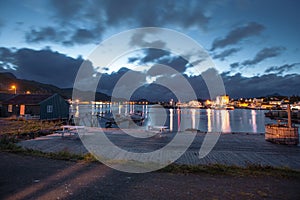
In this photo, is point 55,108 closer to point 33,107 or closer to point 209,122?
point 33,107

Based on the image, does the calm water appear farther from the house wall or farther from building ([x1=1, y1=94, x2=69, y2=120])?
building ([x1=1, y1=94, x2=69, y2=120])

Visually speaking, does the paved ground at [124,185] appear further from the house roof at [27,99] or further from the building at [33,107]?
the house roof at [27,99]

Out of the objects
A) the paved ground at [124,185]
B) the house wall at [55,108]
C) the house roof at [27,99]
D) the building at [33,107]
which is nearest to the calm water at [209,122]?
the house wall at [55,108]

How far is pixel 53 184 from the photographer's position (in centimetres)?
457

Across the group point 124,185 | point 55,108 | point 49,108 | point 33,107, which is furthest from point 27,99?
point 124,185

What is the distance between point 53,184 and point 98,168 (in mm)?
1515

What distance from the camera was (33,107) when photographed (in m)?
30.4

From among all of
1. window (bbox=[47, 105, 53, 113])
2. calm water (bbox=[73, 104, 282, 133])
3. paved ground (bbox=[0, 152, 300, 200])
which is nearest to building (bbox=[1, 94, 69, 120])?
window (bbox=[47, 105, 53, 113])

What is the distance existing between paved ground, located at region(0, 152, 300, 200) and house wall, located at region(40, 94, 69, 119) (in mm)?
26767

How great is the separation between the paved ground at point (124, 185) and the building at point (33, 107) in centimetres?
2662

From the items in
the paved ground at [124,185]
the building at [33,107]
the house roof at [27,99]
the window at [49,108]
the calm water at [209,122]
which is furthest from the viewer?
the calm water at [209,122]

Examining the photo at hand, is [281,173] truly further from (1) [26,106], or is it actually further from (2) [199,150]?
(1) [26,106]

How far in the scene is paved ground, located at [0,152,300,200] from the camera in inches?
159

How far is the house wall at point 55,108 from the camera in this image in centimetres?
3019
